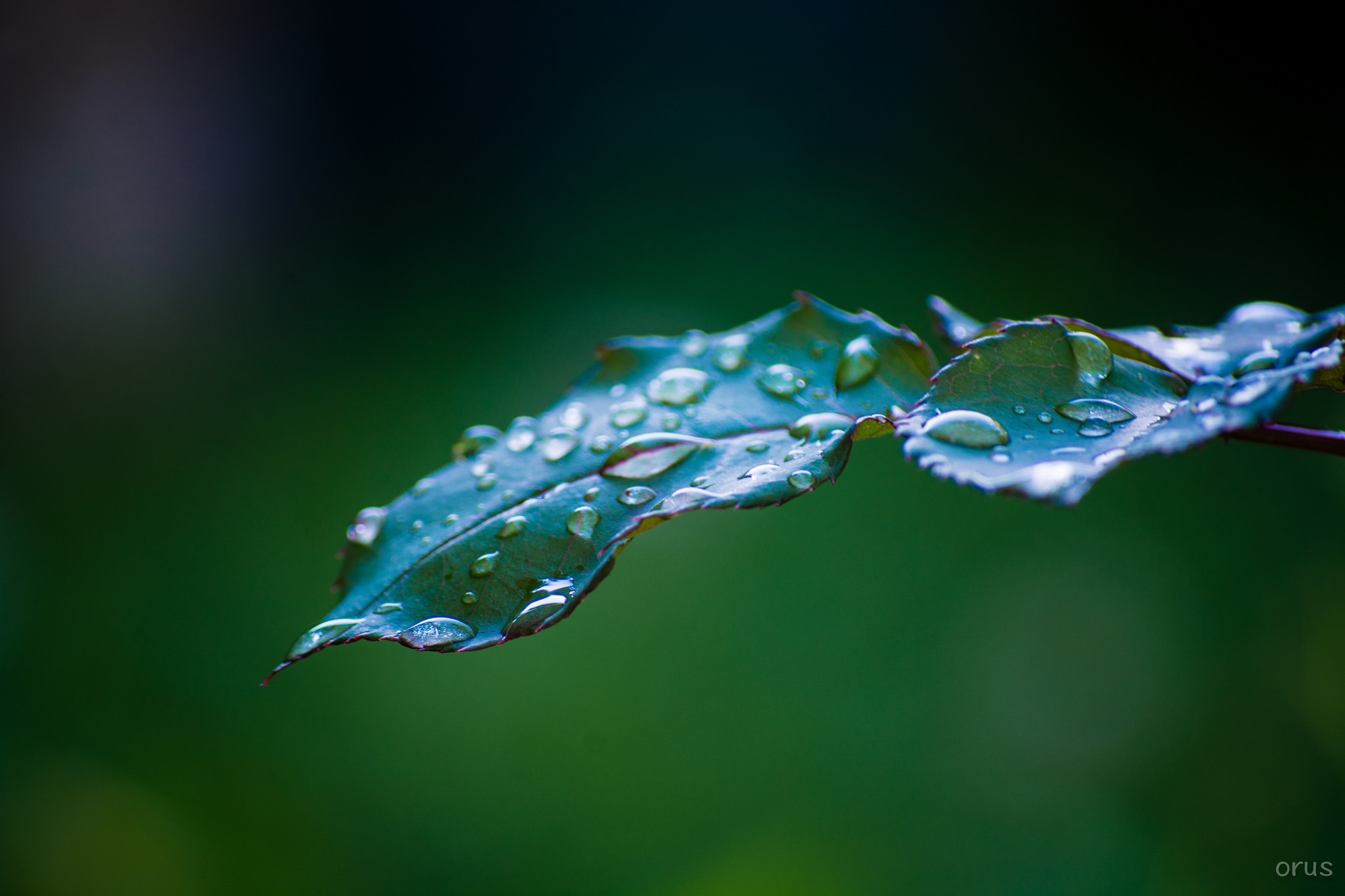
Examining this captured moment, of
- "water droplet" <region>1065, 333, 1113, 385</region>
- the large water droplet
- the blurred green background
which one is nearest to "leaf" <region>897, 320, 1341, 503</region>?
"water droplet" <region>1065, 333, 1113, 385</region>

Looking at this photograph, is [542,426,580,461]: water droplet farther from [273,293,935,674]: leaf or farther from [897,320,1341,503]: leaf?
[897,320,1341,503]: leaf

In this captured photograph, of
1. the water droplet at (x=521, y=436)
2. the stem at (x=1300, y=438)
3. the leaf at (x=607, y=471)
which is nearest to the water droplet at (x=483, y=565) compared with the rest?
the leaf at (x=607, y=471)

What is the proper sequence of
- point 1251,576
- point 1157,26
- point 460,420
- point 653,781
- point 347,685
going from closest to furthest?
point 653,781, point 347,685, point 1251,576, point 460,420, point 1157,26

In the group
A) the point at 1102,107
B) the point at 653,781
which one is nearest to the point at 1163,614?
the point at 653,781

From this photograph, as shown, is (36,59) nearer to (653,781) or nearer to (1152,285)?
(653,781)

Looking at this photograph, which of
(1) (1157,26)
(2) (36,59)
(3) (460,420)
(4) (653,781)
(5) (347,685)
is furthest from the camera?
(1) (1157,26)

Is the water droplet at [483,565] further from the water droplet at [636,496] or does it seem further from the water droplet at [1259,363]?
the water droplet at [1259,363]
